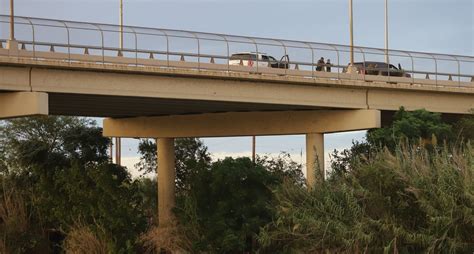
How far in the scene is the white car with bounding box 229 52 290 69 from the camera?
35000 millimetres

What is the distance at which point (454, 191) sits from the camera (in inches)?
1016

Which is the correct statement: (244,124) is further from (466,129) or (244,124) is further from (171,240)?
(466,129)

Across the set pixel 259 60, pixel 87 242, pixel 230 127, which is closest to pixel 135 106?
pixel 230 127

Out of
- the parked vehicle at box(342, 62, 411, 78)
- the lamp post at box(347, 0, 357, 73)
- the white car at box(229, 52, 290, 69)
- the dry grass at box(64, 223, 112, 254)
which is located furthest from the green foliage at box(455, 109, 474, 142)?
the dry grass at box(64, 223, 112, 254)

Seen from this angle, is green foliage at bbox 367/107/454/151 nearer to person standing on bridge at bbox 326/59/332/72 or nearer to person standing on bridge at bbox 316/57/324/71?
person standing on bridge at bbox 326/59/332/72

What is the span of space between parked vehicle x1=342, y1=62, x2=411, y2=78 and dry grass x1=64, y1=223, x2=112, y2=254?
45.6 feet

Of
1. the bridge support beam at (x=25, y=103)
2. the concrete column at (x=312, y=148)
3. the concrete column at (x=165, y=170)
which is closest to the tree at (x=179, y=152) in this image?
the concrete column at (x=165, y=170)

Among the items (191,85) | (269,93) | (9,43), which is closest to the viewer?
(9,43)

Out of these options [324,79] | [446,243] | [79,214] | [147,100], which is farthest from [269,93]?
[446,243]

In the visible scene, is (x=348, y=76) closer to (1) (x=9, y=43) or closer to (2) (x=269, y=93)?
(2) (x=269, y=93)

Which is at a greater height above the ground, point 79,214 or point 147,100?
point 147,100

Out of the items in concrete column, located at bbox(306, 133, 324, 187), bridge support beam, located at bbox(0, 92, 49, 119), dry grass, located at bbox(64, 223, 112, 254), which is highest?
bridge support beam, located at bbox(0, 92, 49, 119)

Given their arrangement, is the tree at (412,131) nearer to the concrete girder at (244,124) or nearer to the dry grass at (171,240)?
the concrete girder at (244,124)

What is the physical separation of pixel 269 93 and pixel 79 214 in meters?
9.77
